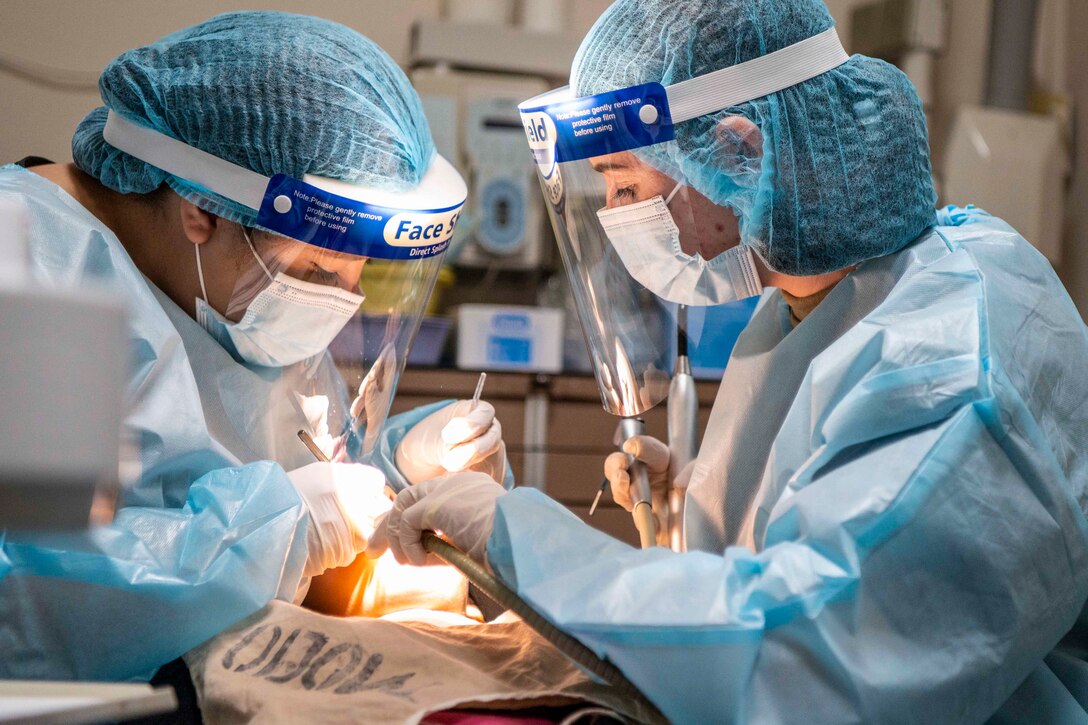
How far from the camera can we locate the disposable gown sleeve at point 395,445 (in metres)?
1.88

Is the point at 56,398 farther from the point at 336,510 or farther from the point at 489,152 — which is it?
the point at 489,152

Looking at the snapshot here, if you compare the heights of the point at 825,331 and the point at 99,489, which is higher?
the point at 99,489

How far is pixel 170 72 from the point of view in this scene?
1.45 m

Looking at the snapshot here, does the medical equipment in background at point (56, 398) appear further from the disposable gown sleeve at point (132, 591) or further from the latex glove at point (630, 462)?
the latex glove at point (630, 462)

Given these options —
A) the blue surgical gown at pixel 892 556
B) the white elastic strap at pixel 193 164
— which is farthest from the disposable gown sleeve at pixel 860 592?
the white elastic strap at pixel 193 164

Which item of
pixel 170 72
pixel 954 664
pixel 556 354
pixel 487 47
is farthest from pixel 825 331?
pixel 487 47

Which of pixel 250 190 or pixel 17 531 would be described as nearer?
pixel 17 531

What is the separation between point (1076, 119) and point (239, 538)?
3.63 meters

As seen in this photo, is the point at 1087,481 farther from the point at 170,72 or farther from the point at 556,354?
Result: the point at 556,354

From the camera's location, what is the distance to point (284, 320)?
1.54 metres

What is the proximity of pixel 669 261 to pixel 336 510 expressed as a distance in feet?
2.02

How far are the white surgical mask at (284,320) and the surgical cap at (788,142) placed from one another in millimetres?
544

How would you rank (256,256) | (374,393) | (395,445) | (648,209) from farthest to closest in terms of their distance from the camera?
(395,445)
(374,393)
(256,256)
(648,209)

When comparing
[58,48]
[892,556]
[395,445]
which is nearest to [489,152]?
[58,48]
